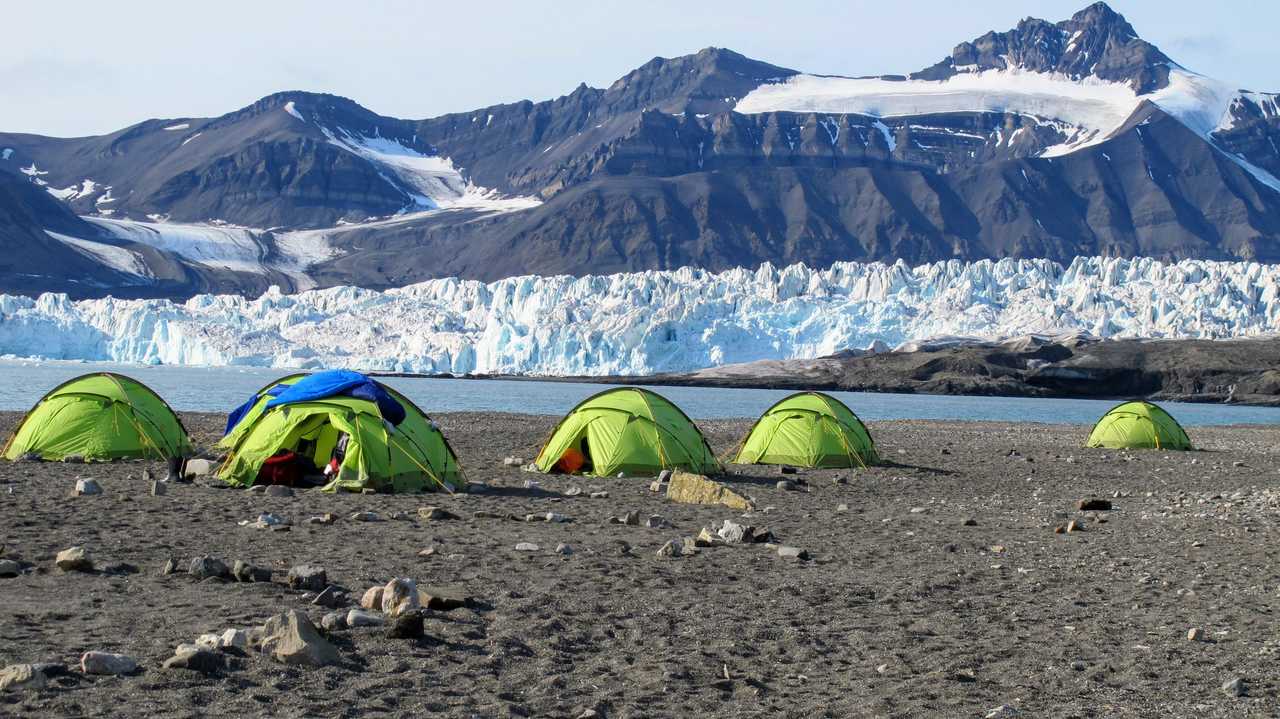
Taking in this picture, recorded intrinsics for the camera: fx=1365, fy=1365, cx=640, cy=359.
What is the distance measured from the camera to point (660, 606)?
32.1ft

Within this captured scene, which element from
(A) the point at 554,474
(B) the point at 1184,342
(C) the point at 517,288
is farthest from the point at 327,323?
(A) the point at 554,474

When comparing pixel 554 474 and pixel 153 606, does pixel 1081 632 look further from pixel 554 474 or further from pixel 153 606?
pixel 554 474

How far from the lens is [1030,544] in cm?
1353

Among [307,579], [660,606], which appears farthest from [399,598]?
[660,606]

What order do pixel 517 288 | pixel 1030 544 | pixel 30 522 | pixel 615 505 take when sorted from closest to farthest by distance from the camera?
pixel 30 522
pixel 1030 544
pixel 615 505
pixel 517 288

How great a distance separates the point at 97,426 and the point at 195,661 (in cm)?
1409

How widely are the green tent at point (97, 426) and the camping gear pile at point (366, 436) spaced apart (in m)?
0.02

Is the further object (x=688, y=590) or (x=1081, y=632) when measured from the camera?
(x=688, y=590)

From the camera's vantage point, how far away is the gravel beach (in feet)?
24.3

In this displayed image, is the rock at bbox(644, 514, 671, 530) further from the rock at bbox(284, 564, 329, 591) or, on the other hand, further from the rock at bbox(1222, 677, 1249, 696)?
the rock at bbox(1222, 677, 1249, 696)

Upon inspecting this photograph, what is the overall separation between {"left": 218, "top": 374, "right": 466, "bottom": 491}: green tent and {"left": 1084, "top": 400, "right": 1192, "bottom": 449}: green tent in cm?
1984

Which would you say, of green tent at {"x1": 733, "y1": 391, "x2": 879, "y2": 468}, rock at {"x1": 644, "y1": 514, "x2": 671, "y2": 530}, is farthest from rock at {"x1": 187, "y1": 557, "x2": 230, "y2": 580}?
green tent at {"x1": 733, "y1": 391, "x2": 879, "y2": 468}

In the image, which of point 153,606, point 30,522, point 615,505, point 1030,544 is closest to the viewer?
point 153,606

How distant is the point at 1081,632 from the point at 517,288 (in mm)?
105879
